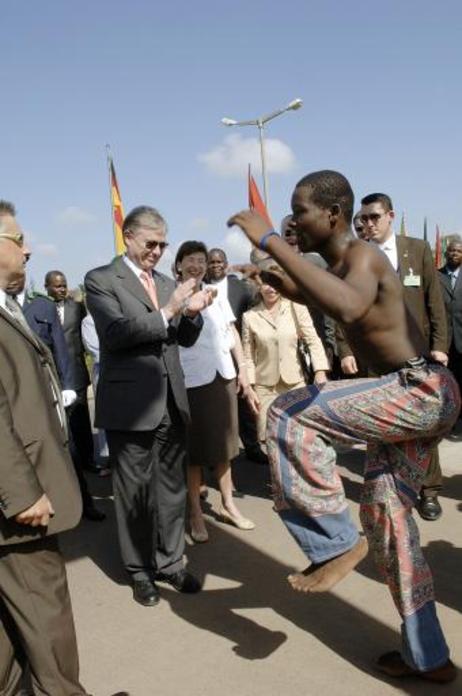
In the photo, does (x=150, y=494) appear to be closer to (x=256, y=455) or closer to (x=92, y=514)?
(x=92, y=514)

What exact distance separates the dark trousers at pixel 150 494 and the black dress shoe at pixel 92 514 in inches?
51.3

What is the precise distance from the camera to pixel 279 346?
5199mm

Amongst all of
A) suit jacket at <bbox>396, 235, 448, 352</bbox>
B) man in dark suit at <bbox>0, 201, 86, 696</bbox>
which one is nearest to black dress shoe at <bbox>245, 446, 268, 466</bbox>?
suit jacket at <bbox>396, 235, 448, 352</bbox>

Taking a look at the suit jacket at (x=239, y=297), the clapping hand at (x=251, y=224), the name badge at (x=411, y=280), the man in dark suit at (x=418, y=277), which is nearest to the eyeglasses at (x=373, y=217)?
the man in dark suit at (x=418, y=277)

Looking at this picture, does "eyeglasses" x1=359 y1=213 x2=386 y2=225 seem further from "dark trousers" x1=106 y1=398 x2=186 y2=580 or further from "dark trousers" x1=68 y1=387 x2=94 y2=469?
"dark trousers" x1=68 y1=387 x2=94 y2=469

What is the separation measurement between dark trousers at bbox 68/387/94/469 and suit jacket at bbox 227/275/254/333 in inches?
67.0

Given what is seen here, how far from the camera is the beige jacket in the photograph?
5.20 meters

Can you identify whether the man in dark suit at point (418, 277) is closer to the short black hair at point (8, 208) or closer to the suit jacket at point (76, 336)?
the short black hair at point (8, 208)

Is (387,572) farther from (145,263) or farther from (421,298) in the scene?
(421,298)

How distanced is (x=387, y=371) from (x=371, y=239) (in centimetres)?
230

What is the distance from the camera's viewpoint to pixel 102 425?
3.64 meters

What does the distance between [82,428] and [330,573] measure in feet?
14.4

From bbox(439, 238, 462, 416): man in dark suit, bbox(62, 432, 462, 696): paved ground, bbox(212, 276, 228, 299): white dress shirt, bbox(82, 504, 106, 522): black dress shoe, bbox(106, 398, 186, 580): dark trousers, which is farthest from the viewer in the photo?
bbox(439, 238, 462, 416): man in dark suit

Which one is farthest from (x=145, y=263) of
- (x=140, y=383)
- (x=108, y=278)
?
(x=140, y=383)
